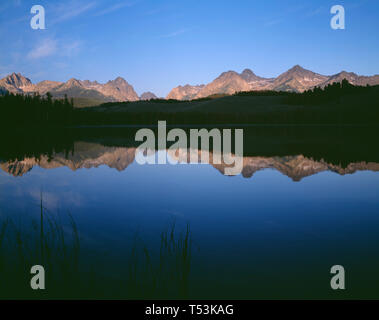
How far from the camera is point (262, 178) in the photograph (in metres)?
23.2

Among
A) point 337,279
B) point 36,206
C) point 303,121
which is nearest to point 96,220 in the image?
point 36,206

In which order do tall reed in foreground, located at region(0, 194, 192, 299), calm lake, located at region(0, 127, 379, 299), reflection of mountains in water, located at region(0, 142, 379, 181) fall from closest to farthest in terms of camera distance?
1. tall reed in foreground, located at region(0, 194, 192, 299)
2. calm lake, located at region(0, 127, 379, 299)
3. reflection of mountains in water, located at region(0, 142, 379, 181)

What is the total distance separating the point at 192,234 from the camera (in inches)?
464

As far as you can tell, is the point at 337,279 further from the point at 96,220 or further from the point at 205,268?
the point at 96,220

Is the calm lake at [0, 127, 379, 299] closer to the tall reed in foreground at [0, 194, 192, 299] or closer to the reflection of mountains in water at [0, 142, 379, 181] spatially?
the tall reed in foreground at [0, 194, 192, 299]

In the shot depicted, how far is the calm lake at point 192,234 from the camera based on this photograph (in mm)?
8031

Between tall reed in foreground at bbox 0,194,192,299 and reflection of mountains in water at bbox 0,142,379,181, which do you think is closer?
tall reed in foreground at bbox 0,194,192,299

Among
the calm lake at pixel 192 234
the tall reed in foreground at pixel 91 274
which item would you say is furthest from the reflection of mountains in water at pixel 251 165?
the tall reed in foreground at pixel 91 274

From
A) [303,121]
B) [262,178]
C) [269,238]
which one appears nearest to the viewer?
[269,238]

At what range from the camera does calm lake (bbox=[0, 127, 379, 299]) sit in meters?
8.03

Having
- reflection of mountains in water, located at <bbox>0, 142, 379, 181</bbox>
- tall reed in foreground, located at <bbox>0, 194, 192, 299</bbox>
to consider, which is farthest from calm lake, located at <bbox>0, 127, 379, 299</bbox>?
reflection of mountains in water, located at <bbox>0, 142, 379, 181</bbox>

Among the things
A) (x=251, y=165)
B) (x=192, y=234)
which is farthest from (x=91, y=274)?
(x=251, y=165)

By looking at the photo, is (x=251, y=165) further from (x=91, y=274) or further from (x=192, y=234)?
(x=91, y=274)

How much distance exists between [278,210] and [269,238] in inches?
159
